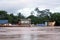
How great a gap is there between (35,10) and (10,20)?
29421mm

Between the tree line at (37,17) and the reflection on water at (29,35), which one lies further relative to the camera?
the tree line at (37,17)

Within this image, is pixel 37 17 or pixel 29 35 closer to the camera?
pixel 29 35

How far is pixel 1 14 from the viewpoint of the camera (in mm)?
104625

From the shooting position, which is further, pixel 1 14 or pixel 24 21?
pixel 1 14

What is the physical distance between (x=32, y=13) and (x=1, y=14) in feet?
77.5

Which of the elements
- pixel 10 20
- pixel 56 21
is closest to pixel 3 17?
pixel 10 20

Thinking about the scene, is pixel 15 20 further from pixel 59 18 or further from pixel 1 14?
pixel 59 18

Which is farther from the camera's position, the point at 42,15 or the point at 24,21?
the point at 42,15

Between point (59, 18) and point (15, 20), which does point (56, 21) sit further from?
point (15, 20)

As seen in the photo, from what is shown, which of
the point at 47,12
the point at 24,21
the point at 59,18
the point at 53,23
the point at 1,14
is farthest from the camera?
the point at 47,12

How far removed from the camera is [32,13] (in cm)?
12288

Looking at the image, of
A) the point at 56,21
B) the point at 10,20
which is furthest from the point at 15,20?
the point at 56,21

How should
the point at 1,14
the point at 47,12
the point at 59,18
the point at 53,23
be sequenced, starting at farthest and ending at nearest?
the point at 47,12, the point at 1,14, the point at 59,18, the point at 53,23

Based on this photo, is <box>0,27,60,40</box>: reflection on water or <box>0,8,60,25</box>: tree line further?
<box>0,8,60,25</box>: tree line
